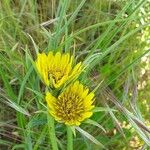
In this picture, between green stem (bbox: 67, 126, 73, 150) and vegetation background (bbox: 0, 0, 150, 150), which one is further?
vegetation background (bbox: 0, 0, 150, 150)

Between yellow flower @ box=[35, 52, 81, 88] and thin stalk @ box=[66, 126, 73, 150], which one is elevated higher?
A: yellow flower @ box=[35, 52, 81, 88]

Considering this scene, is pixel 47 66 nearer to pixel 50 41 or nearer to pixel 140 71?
pixel 50 41

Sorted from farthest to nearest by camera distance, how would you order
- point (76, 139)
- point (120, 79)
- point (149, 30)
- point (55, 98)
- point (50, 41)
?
1. point (149, 30)
2. point (120, 79)
3. point (76, 139)
4. point (50, 41)
5. point (55, 98)

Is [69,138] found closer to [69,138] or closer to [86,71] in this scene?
[69,138]

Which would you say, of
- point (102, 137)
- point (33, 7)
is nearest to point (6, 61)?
point (33, 7)

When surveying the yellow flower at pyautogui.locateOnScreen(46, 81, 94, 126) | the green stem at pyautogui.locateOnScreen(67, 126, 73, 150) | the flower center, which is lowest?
the green stem at pyautogui.locateOnScreen(67, 126, 73, 150)
